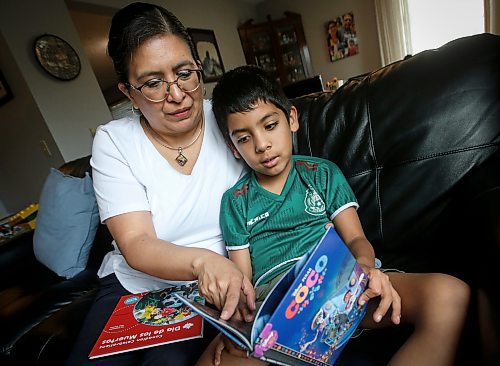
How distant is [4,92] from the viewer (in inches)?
95.0

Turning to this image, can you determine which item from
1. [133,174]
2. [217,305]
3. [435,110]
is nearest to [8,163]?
[133,174]

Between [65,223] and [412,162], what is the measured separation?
1472mm

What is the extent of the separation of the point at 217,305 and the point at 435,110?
31.9 inches

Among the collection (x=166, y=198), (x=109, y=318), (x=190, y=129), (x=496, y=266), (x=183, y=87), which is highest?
(x=183, y=87)

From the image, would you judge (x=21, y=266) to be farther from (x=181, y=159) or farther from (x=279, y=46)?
(x=279, y=46)

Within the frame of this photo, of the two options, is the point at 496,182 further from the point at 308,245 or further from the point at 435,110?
the point at 308,245

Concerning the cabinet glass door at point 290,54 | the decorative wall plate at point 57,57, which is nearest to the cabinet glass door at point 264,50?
the cabinet glass door at point 290,54

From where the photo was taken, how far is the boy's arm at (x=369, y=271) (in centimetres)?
60

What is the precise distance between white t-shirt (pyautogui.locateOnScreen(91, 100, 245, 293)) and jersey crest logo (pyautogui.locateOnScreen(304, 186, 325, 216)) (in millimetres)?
278

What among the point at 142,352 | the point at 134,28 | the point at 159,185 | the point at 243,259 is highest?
the point at 134,28

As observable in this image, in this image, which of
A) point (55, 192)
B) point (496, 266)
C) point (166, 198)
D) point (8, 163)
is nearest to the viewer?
point (496, 266)

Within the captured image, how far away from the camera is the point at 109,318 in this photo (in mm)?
908

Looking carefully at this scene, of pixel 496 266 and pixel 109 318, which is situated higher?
pixel 496 266

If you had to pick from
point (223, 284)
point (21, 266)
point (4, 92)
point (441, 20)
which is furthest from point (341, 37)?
point (223, 284)
